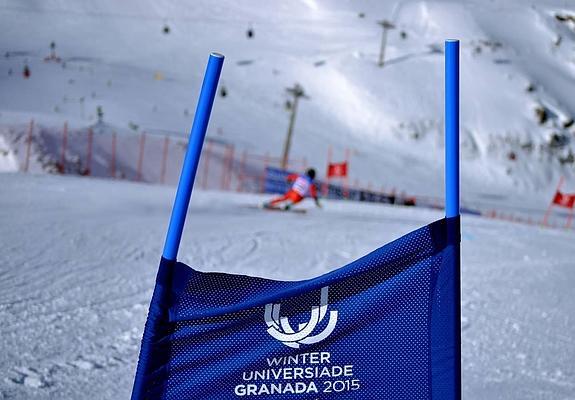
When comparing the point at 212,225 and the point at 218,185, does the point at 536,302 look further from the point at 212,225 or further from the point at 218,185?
the point at 218,185

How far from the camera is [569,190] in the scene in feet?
182

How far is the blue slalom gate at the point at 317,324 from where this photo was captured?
7.89 ft

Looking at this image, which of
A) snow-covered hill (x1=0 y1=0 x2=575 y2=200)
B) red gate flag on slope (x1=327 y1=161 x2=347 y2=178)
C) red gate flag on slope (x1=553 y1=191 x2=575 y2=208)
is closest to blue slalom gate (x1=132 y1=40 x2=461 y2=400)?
red gate flag on slope (x1=327 y1=161 x2=347 y2=178)

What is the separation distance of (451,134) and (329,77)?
56.0 m

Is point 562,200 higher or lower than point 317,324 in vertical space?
lower

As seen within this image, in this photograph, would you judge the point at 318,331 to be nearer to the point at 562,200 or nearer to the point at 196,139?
the point at 196,139

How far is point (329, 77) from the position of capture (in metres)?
57.4

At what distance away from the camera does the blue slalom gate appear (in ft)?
7.89

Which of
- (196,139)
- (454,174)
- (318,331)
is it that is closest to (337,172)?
(454,174)

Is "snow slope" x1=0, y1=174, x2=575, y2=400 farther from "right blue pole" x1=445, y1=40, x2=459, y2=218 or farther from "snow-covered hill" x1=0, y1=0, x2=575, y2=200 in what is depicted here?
"snow-covered hill" x1=0, y1=0, x2=575, y2=200

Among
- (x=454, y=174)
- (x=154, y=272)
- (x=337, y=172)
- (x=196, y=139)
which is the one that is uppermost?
(x=196, y=139)

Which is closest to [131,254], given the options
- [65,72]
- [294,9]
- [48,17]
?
[65,72]

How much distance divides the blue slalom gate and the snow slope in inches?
89.6

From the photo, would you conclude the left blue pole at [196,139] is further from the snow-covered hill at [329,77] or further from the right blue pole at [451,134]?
the snow-covered hill at [329,77]
